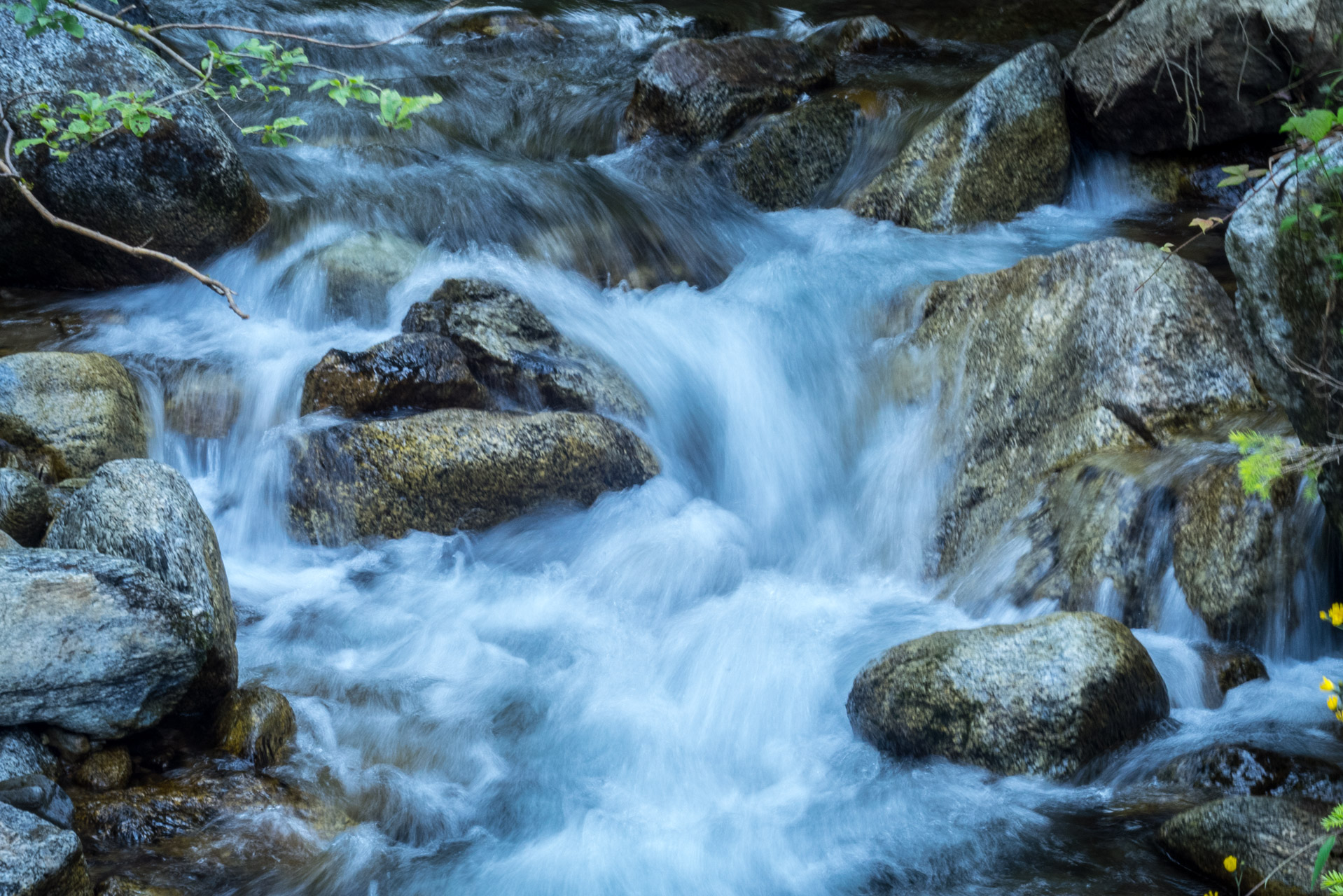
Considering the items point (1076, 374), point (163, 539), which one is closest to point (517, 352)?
point (163, 539)

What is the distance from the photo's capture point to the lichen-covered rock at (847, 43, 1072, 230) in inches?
311

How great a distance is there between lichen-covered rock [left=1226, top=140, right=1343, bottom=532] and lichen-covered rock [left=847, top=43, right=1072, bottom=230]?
4754 mm

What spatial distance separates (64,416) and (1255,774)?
18.2ft

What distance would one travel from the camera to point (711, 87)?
9.08m

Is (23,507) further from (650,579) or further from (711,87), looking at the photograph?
(711,87)

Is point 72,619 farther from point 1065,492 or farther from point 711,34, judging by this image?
point 711,34

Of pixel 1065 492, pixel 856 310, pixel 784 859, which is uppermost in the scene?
pixel 856 310

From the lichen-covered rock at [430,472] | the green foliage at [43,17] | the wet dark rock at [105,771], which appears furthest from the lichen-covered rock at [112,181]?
the wet dark rock at [105,771]

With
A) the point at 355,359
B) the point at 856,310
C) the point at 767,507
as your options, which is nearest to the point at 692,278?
the point at 856,310

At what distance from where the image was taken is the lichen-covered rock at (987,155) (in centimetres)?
790

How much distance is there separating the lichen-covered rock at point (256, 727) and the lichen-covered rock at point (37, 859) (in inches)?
34.4

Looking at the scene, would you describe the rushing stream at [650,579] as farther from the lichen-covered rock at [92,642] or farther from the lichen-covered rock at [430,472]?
the lichen-covered rock at [92,642]

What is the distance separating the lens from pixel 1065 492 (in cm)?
464

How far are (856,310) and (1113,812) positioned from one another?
430 centimetres
